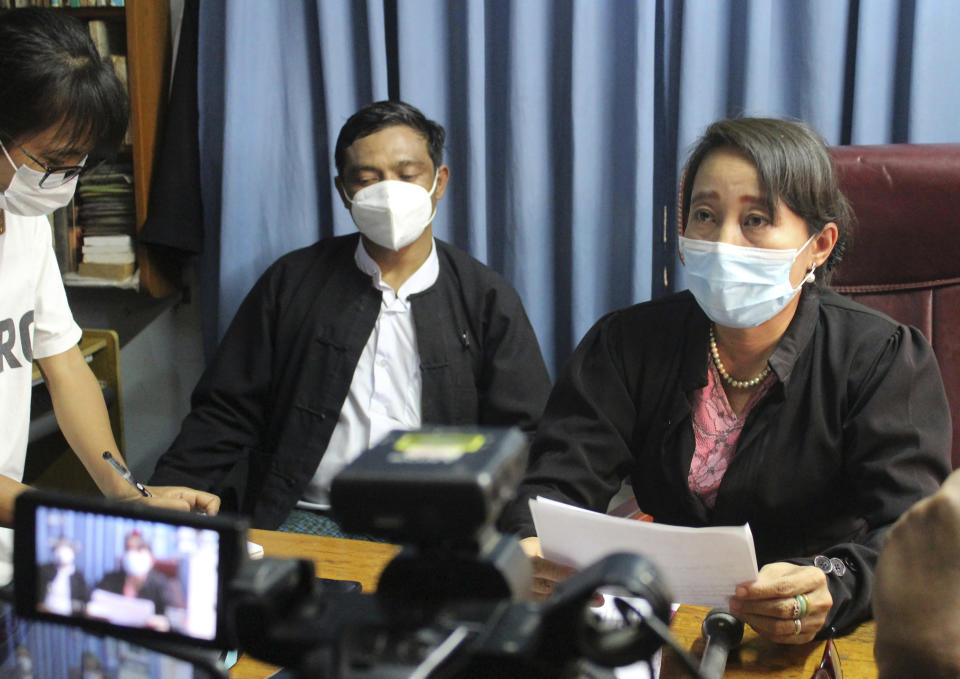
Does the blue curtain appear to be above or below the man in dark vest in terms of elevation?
above

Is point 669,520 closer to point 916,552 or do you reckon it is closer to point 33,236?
point 916,552

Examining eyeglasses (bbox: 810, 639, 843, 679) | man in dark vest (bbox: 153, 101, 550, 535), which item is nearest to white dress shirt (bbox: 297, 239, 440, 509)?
man in dark vest (bbox: 153, 101, 550, 535)

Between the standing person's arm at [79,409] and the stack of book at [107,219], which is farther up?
the stack of book at [107,219]

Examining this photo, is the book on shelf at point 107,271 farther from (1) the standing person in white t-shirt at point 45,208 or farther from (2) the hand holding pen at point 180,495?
(2) the hand holding pen at point 180,495

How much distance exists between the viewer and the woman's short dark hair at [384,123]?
2057mm

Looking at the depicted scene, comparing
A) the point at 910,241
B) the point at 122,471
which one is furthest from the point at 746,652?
the point at 122,471

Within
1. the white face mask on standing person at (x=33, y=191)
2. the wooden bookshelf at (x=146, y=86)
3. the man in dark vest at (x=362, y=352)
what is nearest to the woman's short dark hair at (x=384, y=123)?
the man in dark vest at (x=362, y=352)

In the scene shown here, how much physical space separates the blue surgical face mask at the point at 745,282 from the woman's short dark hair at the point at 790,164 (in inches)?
2.3

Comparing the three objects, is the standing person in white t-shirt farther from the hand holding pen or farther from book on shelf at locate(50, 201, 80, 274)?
book on shelf at locate(50, 201, 80, 274)

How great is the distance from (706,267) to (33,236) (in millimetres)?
1122

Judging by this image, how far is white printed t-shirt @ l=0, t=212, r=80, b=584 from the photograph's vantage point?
1459 millimetres

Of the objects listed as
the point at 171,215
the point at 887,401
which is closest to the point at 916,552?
the point at 887,401

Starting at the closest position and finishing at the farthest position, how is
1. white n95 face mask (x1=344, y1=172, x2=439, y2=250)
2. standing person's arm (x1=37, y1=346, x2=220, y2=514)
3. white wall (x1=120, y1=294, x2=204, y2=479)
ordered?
standing person's arm (x1=37, y1=346, x2=220, y2=514) < white n95 face mask (x1=344, y1=172, x2=439, y2=250) < white wall (x1=120, y1=294, x2=204, y2=479)

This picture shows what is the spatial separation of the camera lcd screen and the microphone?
594mm
